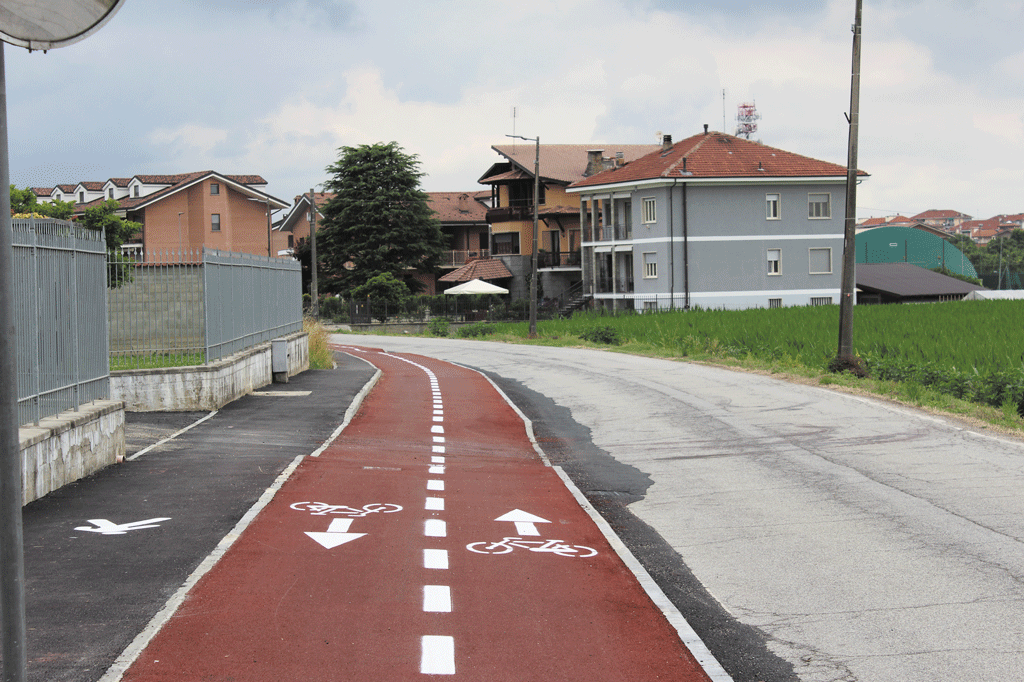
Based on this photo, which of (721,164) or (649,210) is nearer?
(721,164)

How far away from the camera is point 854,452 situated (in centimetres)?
1340

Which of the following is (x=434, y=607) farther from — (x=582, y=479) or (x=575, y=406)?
(x=575, y=406)

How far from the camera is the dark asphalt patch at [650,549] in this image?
5.75 metres

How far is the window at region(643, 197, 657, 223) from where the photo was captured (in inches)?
2194

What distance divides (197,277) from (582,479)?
8.34 m

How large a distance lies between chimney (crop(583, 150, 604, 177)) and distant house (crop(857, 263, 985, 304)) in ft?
65.3

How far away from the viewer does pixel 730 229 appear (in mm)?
55000

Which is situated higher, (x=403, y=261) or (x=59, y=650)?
(x=403, y=261)

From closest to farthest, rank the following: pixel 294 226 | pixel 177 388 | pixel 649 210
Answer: pixel 177 388
pixel 649 210
pixel 294 226

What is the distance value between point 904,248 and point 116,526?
94.5 metres

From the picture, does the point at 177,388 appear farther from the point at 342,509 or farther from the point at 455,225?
the point at 455,225

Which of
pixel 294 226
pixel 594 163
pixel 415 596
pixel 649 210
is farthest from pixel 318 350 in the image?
pixel 294 226

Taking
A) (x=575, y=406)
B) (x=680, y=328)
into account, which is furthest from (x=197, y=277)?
(x=680, y=328)

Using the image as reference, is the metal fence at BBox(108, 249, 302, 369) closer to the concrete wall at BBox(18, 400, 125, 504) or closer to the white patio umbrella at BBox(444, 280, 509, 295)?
the concrete wall at BBox(18, 400, 125, 504)
